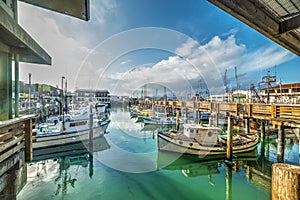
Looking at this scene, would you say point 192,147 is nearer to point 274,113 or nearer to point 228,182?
point 228,182

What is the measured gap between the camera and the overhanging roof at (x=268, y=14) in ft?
6.73

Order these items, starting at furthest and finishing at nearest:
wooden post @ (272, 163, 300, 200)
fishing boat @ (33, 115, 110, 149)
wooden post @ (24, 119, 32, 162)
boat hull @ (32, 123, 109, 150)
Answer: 1. fishing boat @ (33, 115, 110, 149)
2. boat hull @ (32, 123, 109, 150)
3. wooden post @ (24, 119, 32, 162)
4. wooden post @ (272, 163, 300, 200)

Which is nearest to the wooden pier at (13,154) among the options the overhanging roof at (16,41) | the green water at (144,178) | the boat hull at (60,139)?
the overhanging roof at (16,41)

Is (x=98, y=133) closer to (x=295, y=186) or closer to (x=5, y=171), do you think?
(x=5, y=171)

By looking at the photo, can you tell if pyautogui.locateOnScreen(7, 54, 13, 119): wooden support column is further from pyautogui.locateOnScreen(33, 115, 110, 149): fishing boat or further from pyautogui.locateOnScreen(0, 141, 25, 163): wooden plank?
pyautogui.locateOnScreen(33, 115, 110, 149): fishing boat

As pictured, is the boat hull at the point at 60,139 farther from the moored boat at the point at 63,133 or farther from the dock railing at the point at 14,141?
the dock railing at the point at 14,141

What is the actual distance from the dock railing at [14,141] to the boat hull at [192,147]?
9.20 metres

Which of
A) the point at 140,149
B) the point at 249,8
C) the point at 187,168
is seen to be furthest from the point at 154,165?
the point at 249,8

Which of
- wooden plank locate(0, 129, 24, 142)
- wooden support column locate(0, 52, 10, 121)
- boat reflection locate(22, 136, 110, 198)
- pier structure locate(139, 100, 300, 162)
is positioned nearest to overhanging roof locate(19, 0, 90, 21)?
wooden support column locate(0, 52, 10, 121)

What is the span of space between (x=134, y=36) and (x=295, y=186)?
8176mm

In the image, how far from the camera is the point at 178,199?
21.2 ft

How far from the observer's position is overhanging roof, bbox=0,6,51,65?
87.9 inches

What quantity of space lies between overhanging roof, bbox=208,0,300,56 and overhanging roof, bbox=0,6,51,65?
300cm

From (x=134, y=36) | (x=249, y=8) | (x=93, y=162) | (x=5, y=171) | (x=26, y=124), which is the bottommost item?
(x=93, y=162)
